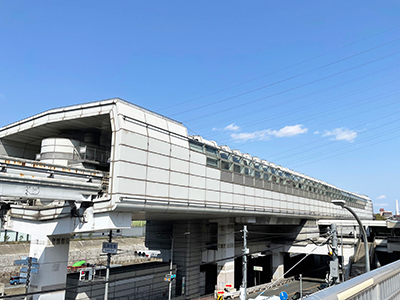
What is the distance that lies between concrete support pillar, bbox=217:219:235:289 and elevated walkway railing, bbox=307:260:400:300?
27.7 m

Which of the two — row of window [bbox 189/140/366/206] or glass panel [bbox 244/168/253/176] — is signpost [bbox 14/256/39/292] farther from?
glass panel [bbox 244/168/253/176]

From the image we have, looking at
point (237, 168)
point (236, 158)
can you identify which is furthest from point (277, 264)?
point (236, 158)

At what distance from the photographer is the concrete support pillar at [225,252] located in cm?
3369

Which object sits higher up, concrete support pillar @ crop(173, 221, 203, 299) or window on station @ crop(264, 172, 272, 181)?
window on station @ crop(264, 172, 272, 181)

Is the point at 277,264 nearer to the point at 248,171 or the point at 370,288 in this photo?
the point at 248,171

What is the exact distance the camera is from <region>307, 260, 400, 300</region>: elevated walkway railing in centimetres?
391

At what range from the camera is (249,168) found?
3316cm

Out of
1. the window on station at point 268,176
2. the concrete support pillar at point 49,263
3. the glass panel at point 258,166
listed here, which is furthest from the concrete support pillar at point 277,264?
the concrete support pillar at point 49,263

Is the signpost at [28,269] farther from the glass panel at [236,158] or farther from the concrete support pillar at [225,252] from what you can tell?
the glass panel at [236,158]

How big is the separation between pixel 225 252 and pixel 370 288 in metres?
29.9

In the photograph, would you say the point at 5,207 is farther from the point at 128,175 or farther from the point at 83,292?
the point at 83,292

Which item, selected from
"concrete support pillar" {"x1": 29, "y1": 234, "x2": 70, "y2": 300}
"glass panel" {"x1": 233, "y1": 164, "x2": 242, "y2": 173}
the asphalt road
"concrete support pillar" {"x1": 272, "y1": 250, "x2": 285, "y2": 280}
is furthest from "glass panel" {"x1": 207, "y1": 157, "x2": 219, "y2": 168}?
"concrete support pillar" {"x1": 272, "y1": 250, "x2": 285, "y2": 280}

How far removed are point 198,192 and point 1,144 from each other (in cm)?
1746

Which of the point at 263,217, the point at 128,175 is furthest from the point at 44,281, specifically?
the point at 263,217
